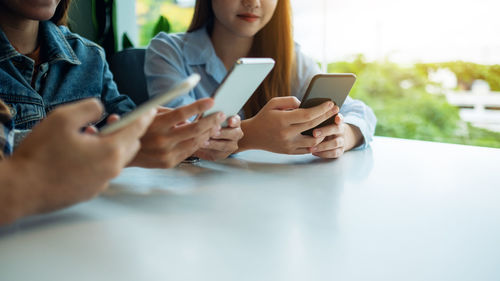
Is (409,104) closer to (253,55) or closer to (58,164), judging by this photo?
(253,55)

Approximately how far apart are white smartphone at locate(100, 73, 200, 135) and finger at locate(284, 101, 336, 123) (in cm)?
47

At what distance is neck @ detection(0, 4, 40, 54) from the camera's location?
1049 millimetres

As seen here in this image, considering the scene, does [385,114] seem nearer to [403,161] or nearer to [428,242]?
[403,161]

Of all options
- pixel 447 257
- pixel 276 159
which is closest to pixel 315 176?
pixel 276 159

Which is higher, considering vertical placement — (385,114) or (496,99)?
(496,99)

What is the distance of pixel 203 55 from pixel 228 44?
115 millimetres

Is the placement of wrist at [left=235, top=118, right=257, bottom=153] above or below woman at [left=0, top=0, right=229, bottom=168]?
below

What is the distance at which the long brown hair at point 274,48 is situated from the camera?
144cm

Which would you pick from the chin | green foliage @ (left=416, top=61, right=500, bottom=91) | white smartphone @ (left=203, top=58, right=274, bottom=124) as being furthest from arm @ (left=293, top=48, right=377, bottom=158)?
green foliage @ (left=416, top=61, right=500, bottom=91)

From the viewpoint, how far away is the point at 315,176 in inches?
36.1

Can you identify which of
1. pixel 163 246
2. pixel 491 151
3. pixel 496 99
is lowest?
pixel 496 99

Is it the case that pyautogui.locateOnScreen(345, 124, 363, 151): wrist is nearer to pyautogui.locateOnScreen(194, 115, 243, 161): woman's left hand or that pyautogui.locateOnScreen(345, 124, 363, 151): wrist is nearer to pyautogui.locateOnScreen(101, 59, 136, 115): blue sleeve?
pyautogui.locateOnScreen(194, 115, 243, 161): woman's left hand

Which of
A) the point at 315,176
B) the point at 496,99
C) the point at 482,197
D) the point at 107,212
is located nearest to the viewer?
the point at 107,212

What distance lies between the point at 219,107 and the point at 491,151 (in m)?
0.85
